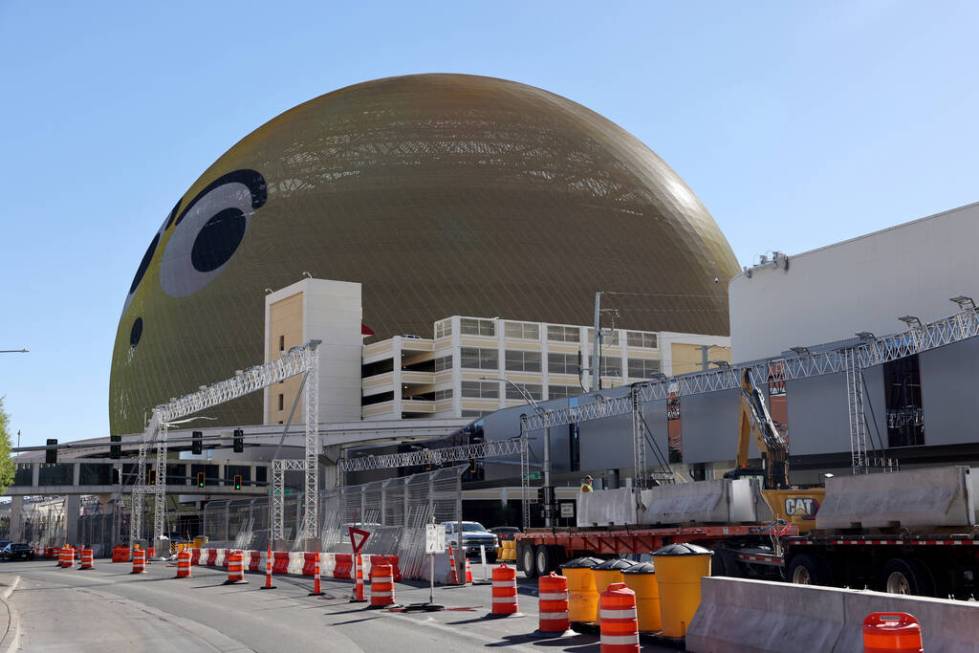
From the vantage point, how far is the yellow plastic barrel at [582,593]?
19141 mm

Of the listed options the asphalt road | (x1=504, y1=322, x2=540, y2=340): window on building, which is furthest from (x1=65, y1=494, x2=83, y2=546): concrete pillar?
the asphalt road

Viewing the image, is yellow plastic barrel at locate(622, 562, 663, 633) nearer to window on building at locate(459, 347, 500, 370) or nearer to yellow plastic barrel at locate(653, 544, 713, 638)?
yellow plastic barrel at locate(653, 544, 713, 638)

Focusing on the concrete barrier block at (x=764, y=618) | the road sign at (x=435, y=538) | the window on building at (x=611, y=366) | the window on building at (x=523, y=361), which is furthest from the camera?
the window on building at (x=611, y=366)

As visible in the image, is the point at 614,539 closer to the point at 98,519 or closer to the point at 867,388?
the point at 867,388

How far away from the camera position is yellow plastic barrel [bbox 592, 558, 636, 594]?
1923cm

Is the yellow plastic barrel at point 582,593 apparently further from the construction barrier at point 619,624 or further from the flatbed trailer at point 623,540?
the flatbed trailer at point 623,540

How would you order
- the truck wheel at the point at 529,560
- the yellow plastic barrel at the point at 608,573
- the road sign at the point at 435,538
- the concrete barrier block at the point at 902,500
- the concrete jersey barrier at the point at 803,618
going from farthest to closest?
the truck wheel at the point at 529,560
the road sign at the point at 435,538
the yellow plastic barrel at the point at 608,573
the concrete barrier block at the point at 902,500
the concrete jersey barrier at the point at 803,618

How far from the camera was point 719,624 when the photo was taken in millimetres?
15109

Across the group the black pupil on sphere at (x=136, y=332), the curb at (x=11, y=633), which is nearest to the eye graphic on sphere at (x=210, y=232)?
the black pupil on sphere at (x=136, y=332)

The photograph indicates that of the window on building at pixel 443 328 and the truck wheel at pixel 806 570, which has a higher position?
the window on building at pixel 443 328

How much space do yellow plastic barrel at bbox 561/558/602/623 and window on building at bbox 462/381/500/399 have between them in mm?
66714

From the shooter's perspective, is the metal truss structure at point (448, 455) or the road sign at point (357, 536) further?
the metal truss structure at point (448, 455)

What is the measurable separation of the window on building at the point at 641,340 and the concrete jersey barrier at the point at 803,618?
7905 cm

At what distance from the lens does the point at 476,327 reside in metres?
87.3
